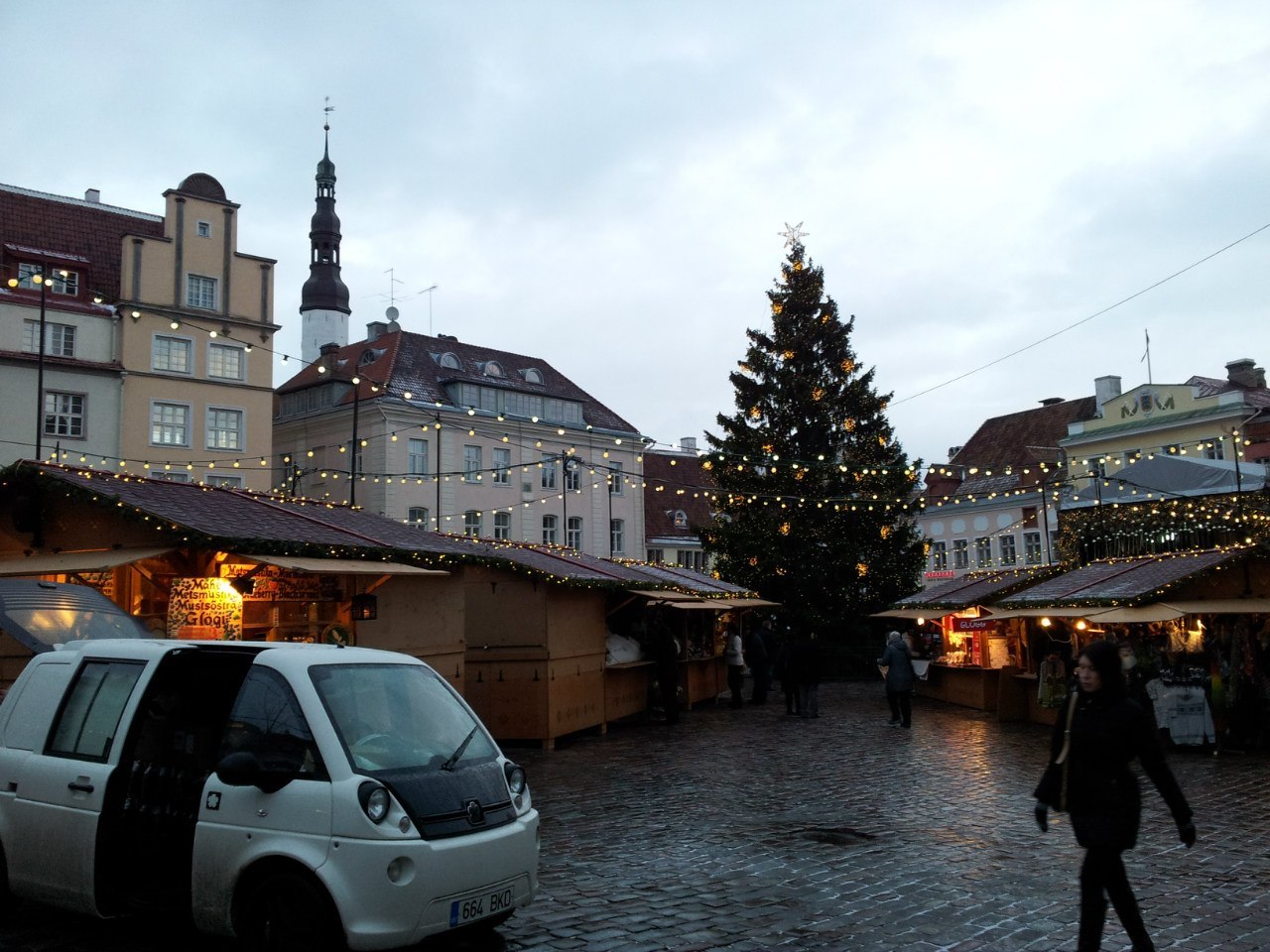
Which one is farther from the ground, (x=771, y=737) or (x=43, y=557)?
(x=43, y=557)

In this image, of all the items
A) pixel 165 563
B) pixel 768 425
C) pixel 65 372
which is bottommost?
pixel 165 563

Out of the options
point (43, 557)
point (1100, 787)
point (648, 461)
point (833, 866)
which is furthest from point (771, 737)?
point (648, 461)

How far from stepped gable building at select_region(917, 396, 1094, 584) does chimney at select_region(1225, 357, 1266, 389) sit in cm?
745

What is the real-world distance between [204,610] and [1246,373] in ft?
176

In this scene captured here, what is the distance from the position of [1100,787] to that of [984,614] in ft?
62.9

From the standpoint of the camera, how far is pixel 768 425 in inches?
1460

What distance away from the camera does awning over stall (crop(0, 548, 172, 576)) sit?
12.3 metres

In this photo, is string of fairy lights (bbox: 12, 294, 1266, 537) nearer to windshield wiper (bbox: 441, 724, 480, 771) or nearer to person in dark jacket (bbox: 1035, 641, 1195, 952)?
windshield wiper (bbox: 441, 724, 480, 771)

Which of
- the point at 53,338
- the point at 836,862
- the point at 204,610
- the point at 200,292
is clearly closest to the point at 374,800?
the point at 836,862

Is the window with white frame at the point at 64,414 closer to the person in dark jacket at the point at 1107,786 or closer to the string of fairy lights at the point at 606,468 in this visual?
the string of fairy lights at the point at 606,468

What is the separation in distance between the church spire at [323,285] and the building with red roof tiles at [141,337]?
108ft

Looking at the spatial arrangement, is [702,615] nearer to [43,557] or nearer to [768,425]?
[768,425]

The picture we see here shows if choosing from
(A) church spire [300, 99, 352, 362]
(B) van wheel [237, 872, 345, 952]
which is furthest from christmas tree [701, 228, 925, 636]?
(A) church spire [300, 99, 352, 362]

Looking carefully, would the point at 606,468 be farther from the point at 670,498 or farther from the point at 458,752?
the point at 670,498
